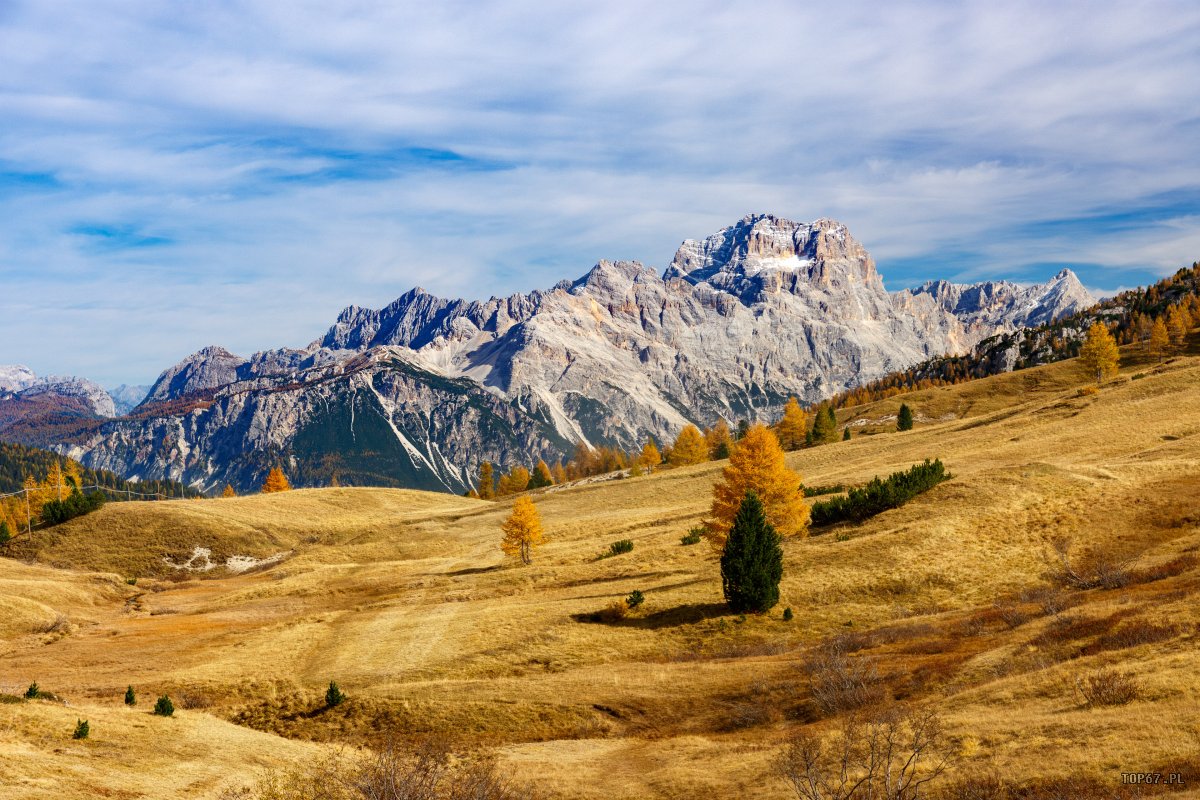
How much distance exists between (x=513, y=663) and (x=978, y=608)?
25.8 m

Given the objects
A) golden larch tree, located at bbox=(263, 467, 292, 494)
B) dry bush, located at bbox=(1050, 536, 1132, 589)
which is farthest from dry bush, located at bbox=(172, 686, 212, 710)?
golden larch tree, located at bbox=(263, 467, 292, 494)

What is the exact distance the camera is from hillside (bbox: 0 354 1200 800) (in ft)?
78.6

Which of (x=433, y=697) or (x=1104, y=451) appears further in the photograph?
(x=1104, y=451)

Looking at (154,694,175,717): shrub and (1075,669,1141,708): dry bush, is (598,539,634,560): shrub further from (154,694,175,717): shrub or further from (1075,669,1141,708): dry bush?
(1075,669,1141,708): dry bush

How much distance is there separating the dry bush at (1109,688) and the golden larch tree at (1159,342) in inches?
6584

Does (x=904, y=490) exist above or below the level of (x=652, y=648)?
above

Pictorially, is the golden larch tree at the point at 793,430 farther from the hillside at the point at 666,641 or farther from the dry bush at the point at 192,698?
the dry bush at the point at 192,698

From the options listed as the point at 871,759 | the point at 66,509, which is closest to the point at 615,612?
the point at 871,759

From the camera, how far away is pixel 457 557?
90938mm

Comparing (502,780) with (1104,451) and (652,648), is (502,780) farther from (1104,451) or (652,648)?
(1104,451)

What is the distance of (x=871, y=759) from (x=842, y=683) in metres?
9.84

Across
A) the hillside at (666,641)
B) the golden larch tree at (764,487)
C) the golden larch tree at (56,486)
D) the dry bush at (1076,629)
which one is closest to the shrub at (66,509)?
the hillside at (666,641)

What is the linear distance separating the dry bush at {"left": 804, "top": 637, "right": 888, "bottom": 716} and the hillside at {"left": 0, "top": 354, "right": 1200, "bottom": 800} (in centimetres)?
50

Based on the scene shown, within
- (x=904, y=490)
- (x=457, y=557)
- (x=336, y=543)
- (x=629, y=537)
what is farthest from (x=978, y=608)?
(x=336, y=543)
